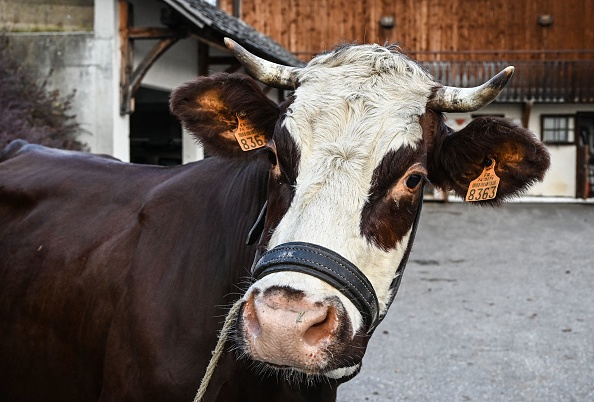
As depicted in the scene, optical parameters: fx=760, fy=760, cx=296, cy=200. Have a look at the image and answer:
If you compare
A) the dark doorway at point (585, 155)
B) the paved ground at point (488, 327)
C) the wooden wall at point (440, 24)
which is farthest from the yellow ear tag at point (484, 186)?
the wooden wall at point (440, 24)

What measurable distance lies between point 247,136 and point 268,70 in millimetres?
284

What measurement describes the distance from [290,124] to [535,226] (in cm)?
1538

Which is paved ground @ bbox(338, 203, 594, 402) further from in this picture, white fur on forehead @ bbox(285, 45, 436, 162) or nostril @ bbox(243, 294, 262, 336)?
nostril @ bbox(243, 294, 262, 336)

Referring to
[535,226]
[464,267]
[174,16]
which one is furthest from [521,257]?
[174,16]

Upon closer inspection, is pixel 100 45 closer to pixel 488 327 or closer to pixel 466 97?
pixel 488 327

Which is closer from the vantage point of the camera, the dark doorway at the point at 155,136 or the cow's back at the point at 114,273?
the cow's back at the point at 114,273

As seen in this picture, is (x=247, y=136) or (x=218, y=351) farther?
(x=247, y=136)

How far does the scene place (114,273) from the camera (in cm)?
302

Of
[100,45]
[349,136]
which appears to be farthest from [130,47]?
[349,136]

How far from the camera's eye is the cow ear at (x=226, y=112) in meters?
2.94

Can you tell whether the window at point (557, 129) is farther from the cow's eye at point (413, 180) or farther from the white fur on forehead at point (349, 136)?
the cow's eye at point (413, 180)

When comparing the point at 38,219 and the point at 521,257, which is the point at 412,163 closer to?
the point at 38,219

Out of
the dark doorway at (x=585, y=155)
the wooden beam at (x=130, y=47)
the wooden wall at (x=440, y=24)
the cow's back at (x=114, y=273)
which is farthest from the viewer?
the wooden wall at (x=440, y=24)

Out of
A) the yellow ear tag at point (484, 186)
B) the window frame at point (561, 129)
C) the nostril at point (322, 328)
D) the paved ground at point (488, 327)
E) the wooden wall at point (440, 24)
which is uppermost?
the wooden wall at point (440, 24)
